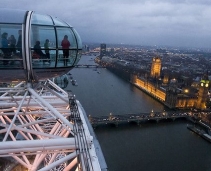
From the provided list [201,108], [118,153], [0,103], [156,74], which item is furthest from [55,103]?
[156,74]

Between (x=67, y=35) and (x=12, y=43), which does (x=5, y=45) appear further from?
(x=67, y=35)

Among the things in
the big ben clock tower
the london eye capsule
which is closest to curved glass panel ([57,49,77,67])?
the london eye capsule

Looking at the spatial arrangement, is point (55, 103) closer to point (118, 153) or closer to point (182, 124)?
point (118, 153)

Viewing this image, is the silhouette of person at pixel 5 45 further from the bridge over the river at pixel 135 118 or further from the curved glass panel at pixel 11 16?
the bridge over the river at pixel 135 118

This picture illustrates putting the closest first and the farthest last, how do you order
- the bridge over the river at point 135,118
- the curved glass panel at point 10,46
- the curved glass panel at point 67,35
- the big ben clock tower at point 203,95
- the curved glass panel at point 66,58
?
the curved glass panel at point 10,46 → the curved glass panel at point 67,35 → the curved glass panel at point 66,58 → the bridge over the river at point 135,118 → the big ben clock tower at point 203,95

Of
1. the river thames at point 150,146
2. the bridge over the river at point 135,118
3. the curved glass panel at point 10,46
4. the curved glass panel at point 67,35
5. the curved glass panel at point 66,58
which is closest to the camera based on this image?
the curved glass panel at point 10,46

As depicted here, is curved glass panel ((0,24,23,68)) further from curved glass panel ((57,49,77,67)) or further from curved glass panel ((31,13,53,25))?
curved glass panel ((57,49,77,67))

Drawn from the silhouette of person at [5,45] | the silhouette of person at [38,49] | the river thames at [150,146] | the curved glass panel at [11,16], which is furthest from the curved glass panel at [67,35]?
the river thames at [150,146]
